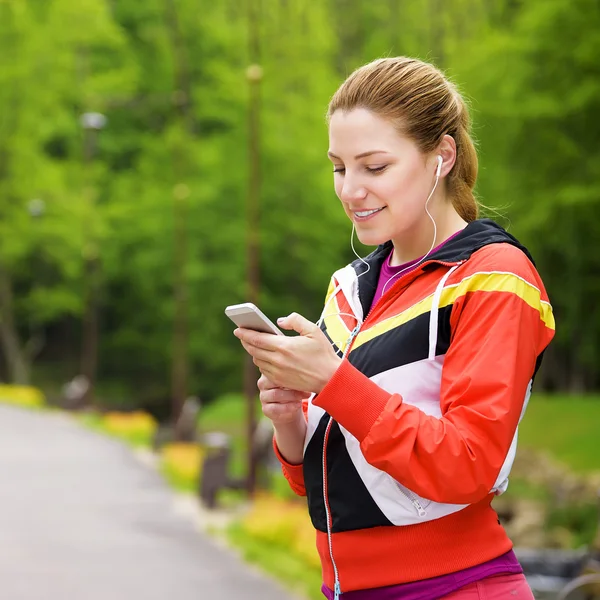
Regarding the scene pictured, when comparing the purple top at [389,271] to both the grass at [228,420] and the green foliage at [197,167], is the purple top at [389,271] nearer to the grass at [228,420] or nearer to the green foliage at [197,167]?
the green foliage at [197,167]

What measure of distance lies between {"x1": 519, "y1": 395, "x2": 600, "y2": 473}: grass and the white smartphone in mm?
22043

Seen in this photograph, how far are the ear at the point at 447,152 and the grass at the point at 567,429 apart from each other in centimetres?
2183

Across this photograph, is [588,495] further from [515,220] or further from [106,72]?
[106,72]

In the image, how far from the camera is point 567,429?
2647cm

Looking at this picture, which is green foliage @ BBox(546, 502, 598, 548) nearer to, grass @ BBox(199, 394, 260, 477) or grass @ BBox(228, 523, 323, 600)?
grass @ BBox(228, 523, 323, 600)

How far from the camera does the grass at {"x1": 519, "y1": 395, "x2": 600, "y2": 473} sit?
2453cm

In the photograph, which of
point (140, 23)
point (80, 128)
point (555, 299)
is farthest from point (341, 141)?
point (140, 23)

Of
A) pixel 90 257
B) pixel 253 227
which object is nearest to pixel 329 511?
pixel 253 227

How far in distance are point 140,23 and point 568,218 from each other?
27079 millimetres

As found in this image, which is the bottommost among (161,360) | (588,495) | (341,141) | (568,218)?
(161,360)

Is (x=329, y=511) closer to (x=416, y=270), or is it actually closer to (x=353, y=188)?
(x=416, y=270)

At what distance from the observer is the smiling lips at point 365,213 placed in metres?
2.31

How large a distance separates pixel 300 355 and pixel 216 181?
34.9 m

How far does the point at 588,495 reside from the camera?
20234 mm
